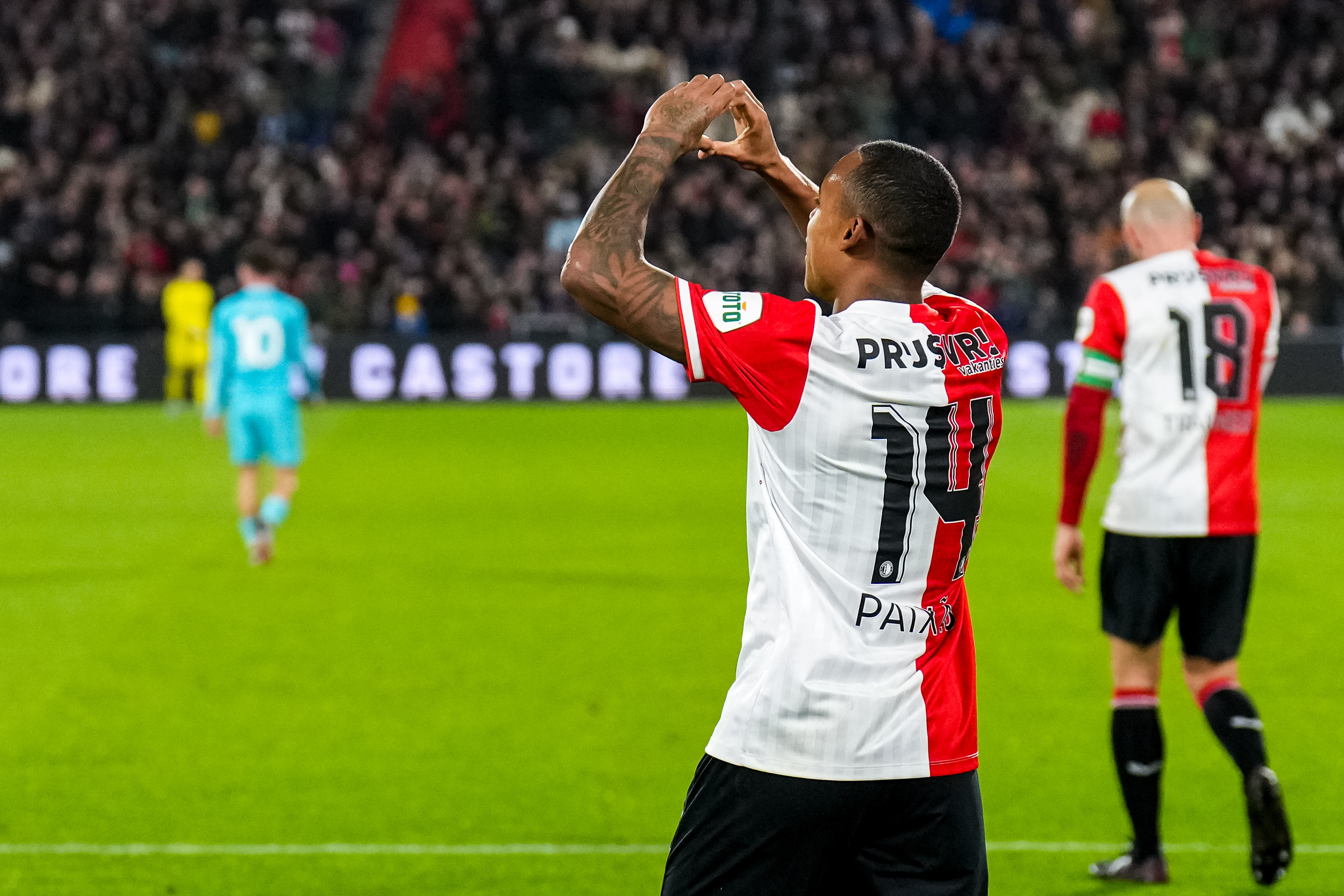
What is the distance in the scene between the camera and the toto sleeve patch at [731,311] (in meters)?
2.69

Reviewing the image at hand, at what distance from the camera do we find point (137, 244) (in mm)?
24297

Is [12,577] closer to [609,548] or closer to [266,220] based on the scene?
[609,548]

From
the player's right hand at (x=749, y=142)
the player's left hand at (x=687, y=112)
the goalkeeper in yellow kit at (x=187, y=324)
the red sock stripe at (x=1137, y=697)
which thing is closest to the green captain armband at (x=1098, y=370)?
the red sock stripe at (x=1137, y=697)

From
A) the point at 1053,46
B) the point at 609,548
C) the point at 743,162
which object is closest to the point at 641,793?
the point at 743,162

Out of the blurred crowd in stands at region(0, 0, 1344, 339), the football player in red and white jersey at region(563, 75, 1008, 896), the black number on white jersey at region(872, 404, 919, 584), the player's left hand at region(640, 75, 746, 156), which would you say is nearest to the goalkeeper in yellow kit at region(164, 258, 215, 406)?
the blurred crowd in stands at region(0, 0, 1344, 339)

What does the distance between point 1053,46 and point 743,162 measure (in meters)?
27.5

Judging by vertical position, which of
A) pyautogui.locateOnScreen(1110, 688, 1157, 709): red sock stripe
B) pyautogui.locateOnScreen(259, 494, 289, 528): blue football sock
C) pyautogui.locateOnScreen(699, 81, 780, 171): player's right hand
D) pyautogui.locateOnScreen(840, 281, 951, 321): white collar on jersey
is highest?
pyautogui.locateOnScreen(699, 81, 780, 171): player's right hand

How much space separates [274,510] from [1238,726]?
739 centimetres

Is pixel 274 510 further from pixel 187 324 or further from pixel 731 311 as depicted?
pixel 187 324

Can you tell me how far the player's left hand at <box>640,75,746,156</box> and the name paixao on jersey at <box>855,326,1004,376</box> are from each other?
46 cm

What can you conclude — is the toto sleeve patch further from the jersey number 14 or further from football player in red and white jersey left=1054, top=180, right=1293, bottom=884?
football player in red and white jersey left=1054, top=180, right=1293, bottom=884

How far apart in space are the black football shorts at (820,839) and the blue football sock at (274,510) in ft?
27.6

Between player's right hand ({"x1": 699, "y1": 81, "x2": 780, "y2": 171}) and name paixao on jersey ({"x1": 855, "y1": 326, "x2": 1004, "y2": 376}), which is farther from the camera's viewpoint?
player's right hand ({"x1": 699, "y1": 81, "x2": 780, "y2": 171})

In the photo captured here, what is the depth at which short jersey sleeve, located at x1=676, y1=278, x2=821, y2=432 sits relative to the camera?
269 cm
